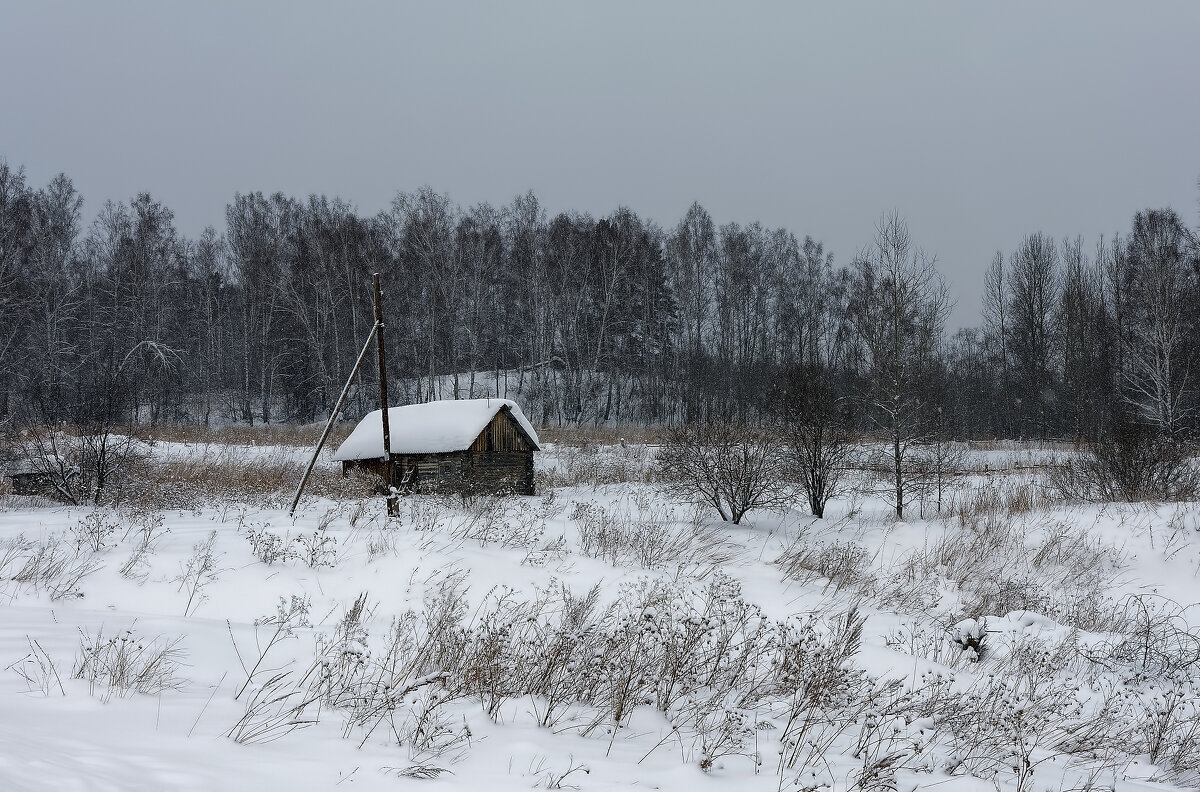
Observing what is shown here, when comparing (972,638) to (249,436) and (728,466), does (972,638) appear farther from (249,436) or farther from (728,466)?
(249,436)

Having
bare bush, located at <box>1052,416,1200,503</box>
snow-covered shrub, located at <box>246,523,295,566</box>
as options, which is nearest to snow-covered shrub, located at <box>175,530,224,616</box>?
snow-covered shrub, located at <box>246,523,295,566</box>

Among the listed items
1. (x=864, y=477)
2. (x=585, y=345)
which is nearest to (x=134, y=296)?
(x=585, y=345)

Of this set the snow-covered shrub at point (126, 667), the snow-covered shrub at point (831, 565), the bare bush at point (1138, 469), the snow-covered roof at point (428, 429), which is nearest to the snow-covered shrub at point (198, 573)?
the snow-covered shrub at point (126, 667)

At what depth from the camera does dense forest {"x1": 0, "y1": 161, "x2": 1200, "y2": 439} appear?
3281cm

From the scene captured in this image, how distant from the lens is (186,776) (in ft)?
8.38

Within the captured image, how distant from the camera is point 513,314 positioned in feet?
132

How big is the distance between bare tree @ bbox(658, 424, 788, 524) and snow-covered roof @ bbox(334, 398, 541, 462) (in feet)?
16.5

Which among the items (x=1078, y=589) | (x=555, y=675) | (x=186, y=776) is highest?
(x=186, y=776)

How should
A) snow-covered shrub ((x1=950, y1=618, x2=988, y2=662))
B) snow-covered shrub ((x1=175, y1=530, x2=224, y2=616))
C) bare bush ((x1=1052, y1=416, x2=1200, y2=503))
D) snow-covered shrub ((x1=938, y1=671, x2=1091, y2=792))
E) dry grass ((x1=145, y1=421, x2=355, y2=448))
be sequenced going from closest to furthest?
snow-covered shrub ((x1=938, y1=671, x2=1091, y2=792)) → snow-covered shrub ((x1=175, y1=530, x2=224, y2=616)) → snow-covered shrub ((x1=950, y1=618, x2=988, y2=662)) → bare bush ((x1=1052, y1=416, x2=1200, y2=503)) → dry grass ((x1=145, y1=421, x2=355, y2=448))

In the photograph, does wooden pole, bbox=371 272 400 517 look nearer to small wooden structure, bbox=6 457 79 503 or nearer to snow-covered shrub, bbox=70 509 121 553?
snow-covered shrub, bbox=70 509 121 553

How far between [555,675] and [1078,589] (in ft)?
30.3

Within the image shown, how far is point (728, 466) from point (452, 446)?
683cm

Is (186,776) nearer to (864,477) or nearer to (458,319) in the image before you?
(864,477)

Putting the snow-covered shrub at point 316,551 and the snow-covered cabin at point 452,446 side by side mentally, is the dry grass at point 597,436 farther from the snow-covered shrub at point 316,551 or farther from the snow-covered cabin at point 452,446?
the snow-covered shrub at point 316,551
